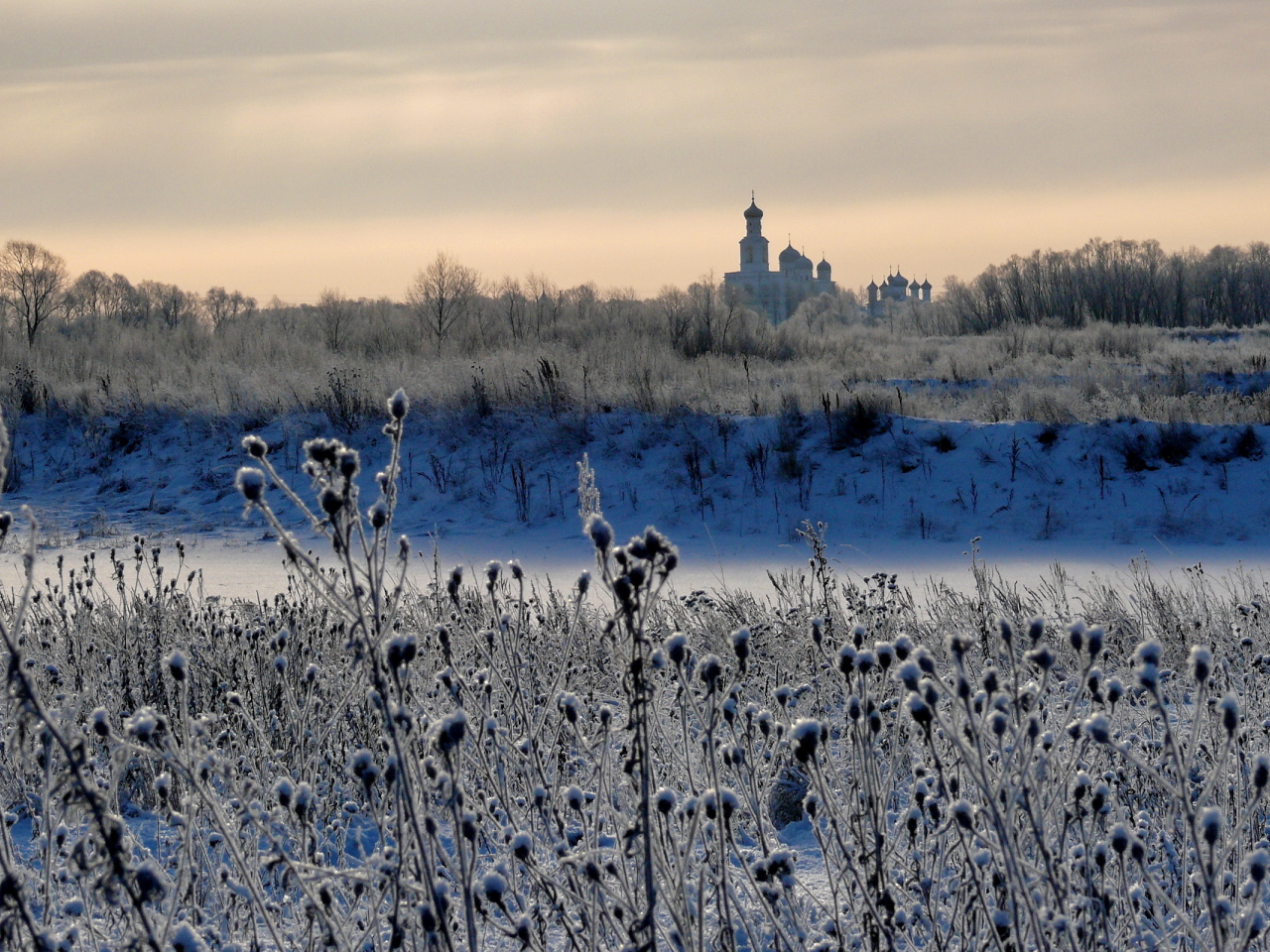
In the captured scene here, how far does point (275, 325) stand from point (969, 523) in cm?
2234

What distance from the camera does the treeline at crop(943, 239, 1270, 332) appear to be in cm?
5341

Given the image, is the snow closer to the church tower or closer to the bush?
the bush

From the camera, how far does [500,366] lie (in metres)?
15.9

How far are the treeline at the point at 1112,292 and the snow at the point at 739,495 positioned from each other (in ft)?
136

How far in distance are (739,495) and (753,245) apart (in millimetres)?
95746

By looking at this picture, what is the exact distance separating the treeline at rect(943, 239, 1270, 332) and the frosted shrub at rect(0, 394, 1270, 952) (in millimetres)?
50116

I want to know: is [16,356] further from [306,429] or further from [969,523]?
[969,523]

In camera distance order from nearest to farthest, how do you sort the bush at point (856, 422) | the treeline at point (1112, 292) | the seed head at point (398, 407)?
the seed head at point (398, 407) → the bush at point (856, 422) → the treeline at point (1112, 292)

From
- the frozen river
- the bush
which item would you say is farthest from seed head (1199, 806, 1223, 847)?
the bush

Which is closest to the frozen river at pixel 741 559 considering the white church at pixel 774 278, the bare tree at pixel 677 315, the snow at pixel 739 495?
the snow at pixel 739 495

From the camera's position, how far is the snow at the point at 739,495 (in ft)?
32.8

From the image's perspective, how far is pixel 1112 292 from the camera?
2147 inches

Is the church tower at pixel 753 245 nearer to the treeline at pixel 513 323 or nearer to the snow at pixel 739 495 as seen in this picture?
the treeline at pixel 513 323

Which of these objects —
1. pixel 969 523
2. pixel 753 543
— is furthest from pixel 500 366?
pixel 969 523
